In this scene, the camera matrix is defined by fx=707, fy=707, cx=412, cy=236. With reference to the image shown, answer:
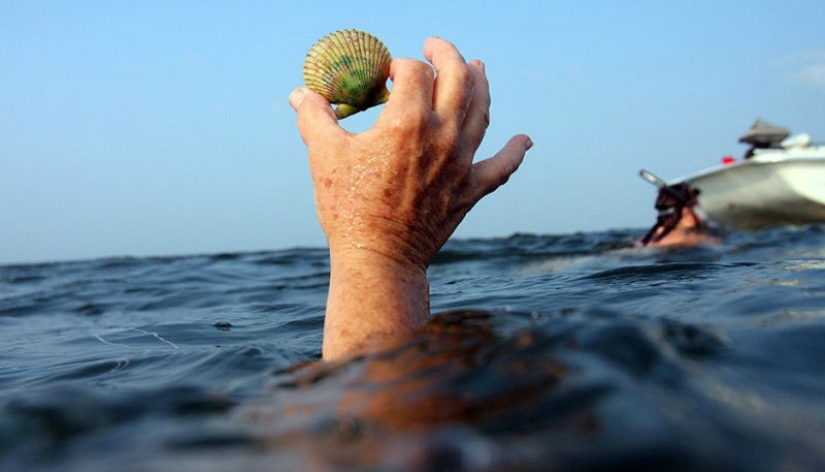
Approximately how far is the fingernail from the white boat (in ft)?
38.6

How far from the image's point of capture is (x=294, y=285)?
791cm

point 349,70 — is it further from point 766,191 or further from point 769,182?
point 766,191

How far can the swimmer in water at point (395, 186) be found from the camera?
2.17m

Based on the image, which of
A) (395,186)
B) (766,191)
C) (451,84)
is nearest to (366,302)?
(395,186)

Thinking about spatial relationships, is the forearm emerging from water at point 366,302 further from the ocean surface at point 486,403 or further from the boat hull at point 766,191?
the boat hull at point 766,191

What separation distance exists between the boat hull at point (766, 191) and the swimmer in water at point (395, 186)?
11.4 metres

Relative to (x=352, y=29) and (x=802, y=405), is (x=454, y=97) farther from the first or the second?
(x=802, y=405)

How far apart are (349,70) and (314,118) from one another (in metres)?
0.46

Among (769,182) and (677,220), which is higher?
(769,182)

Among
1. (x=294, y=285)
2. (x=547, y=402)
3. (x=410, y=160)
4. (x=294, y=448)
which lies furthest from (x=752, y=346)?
(x=294, y=285)

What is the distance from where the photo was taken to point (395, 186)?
88.1 inches

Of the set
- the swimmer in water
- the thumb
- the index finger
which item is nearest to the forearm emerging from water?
the swimmer in water

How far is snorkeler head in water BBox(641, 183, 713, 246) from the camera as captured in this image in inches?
382

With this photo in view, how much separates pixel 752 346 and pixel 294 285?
636 centimetres
